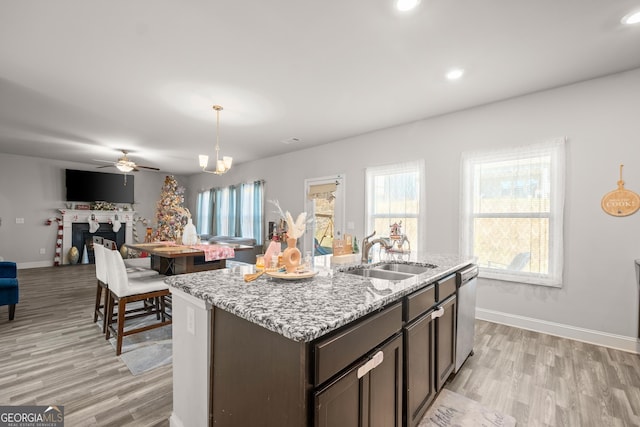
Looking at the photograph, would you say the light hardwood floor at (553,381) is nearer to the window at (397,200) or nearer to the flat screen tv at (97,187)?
the window at (397,200)

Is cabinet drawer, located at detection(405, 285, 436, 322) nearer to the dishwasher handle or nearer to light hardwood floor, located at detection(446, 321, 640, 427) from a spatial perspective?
the dishwasher handle

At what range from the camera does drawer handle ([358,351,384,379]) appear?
1.04 meters

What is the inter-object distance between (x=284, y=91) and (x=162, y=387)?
2.93m

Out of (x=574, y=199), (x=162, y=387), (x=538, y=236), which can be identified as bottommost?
(x=162, y=387)

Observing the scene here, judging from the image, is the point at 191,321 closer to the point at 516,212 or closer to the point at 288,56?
the point at 288,56

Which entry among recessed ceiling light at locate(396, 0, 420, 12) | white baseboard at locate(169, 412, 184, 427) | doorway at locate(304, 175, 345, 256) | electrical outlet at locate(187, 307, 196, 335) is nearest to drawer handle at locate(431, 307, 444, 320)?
electrical outlet at locate(187, 307, 196, 335)

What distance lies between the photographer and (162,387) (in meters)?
2.01

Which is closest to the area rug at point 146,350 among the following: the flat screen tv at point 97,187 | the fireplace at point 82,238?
the fireplace at point 82,238

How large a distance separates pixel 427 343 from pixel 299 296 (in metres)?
0.90

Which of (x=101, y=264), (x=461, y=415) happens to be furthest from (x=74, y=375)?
(x=461, y=415)

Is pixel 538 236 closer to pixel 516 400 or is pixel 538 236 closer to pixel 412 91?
pixel 516 400

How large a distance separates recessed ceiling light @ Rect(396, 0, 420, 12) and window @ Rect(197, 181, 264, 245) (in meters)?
5.07

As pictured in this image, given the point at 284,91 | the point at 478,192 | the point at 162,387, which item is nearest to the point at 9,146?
the point at 284,91

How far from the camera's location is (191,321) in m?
1.38
